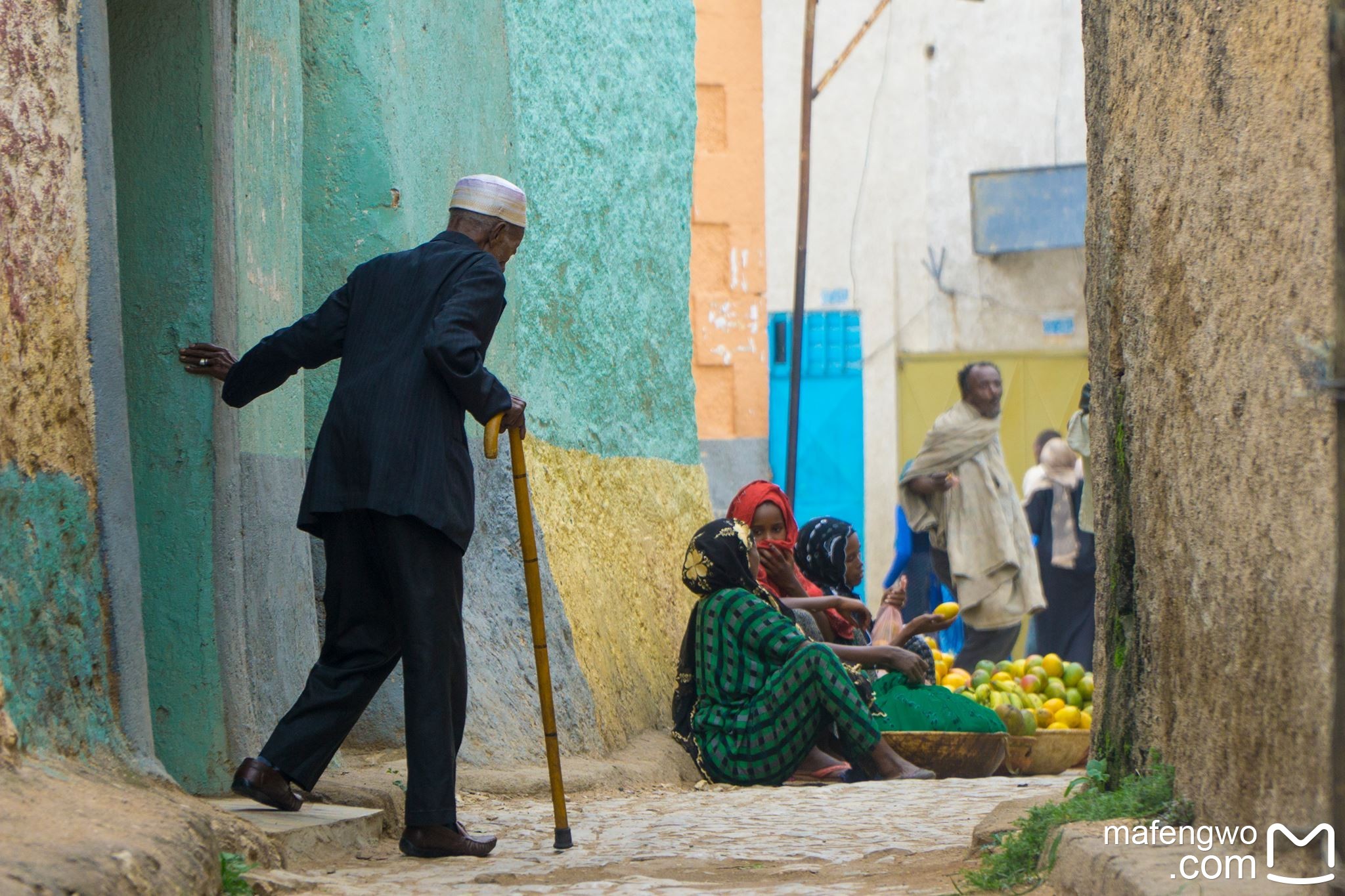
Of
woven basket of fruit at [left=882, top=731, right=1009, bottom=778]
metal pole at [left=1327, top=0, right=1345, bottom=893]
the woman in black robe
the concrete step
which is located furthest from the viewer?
the woman in black robe

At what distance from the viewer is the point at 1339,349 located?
227 centimetres

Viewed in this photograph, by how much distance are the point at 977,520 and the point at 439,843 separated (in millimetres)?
5801

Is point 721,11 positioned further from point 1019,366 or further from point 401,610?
point 401,610

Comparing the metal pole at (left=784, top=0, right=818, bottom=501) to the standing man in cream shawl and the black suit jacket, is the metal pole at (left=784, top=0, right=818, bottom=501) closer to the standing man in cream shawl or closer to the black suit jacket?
the standing man in cream shawl

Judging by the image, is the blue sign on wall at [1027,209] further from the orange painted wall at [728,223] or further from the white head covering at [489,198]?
the white head covering at [489,198]

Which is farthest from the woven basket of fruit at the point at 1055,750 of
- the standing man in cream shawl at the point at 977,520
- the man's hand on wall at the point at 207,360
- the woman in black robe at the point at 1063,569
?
the woman in black robe at the point at 1063,569

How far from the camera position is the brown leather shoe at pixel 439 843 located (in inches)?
162

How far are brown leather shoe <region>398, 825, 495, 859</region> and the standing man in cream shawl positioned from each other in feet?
18.0

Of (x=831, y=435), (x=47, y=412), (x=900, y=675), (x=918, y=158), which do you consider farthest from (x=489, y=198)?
(x=918, y=158)

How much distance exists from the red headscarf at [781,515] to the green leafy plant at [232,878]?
143 inches

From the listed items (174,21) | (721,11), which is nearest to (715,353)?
(721,11)

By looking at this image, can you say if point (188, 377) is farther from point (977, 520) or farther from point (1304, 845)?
point (977, 520)

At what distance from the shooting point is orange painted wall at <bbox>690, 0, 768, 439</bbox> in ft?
41.2

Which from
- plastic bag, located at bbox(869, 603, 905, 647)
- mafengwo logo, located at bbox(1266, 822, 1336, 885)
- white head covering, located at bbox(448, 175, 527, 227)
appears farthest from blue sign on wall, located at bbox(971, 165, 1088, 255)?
mafengwo logo, located at bbox(1266, 822, 1336, 885)
